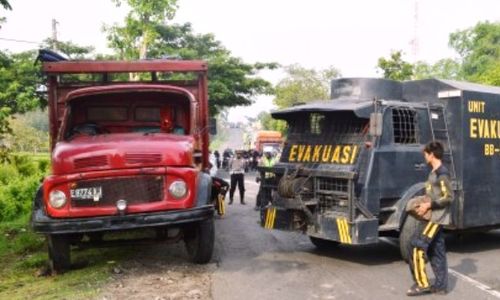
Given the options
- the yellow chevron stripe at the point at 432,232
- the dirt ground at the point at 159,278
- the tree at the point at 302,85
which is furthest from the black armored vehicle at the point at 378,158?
the tree at the point at 302,85

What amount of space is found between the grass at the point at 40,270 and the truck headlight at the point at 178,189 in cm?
130

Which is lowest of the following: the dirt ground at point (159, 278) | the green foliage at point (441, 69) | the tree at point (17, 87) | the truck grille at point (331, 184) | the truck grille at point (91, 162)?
the dirt ground at point (159, 278)

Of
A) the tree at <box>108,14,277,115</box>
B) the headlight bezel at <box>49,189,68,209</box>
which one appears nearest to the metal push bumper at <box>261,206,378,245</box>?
the headlight bezel at <box>49,189,68,209</box>

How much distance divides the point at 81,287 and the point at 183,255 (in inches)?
86.2

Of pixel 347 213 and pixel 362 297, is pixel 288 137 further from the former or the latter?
pixel 362 297

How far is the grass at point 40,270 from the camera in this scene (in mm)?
6648

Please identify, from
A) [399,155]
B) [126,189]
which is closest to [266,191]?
[399,155]

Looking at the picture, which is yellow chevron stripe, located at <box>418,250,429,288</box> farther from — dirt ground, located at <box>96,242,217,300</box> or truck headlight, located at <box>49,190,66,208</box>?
truck headlight, located at <box>49,190,66,208</box>

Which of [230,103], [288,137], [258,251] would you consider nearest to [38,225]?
[258,251]

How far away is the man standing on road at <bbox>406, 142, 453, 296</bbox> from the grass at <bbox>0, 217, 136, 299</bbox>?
3.50 meters

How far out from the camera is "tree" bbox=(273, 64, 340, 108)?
57438 millimetres

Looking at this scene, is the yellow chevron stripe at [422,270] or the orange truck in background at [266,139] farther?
the orange truck in background at [266,139]

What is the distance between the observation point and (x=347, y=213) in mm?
7980

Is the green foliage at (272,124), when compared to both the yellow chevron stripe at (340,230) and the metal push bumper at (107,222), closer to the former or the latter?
the yellow chevron stripe at (340,230)
